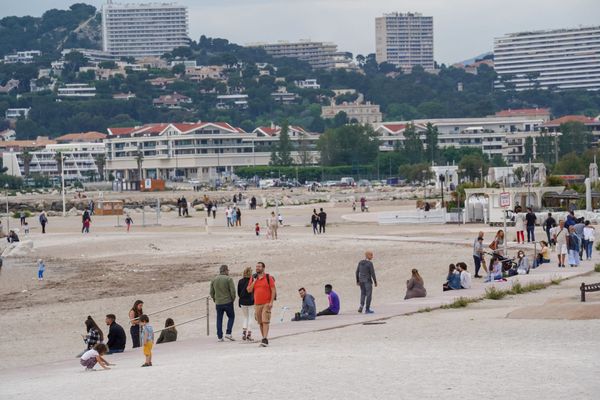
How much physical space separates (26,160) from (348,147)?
3965cm

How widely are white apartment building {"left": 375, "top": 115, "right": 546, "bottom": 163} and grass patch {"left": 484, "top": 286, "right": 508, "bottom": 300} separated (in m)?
117

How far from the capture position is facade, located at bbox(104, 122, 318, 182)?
13812 centimetres

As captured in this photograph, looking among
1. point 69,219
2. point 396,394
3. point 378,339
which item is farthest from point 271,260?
point 69,219

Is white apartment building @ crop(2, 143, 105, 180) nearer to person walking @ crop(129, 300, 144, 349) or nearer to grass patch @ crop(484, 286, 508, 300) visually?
grass patch @ crop(484, 286, 508, 300)

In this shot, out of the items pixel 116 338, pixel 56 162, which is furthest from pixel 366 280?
pixel 56 162

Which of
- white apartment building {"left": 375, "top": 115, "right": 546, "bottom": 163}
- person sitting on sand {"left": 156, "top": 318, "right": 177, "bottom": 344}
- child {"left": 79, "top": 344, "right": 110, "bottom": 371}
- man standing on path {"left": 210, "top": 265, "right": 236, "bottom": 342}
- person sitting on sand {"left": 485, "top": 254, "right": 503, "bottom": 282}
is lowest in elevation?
person sitting on sand {"left": 156, "top": 318, "right": 177, "bottom": 344}

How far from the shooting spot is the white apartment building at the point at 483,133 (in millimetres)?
147000

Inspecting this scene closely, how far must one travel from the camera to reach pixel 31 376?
1667cm

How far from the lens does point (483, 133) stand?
6132 inches

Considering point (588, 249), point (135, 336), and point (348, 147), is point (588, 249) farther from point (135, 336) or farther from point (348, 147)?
point (348, 147)

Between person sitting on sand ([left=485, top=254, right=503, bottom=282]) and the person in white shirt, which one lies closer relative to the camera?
the person in white shirt

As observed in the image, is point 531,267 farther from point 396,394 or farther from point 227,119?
point 227,119

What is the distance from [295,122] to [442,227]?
154 meters

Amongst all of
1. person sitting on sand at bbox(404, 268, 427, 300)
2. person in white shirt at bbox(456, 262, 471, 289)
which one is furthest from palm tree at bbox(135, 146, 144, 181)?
person sitting on sand at bbox(404, 268, 427, 300)
